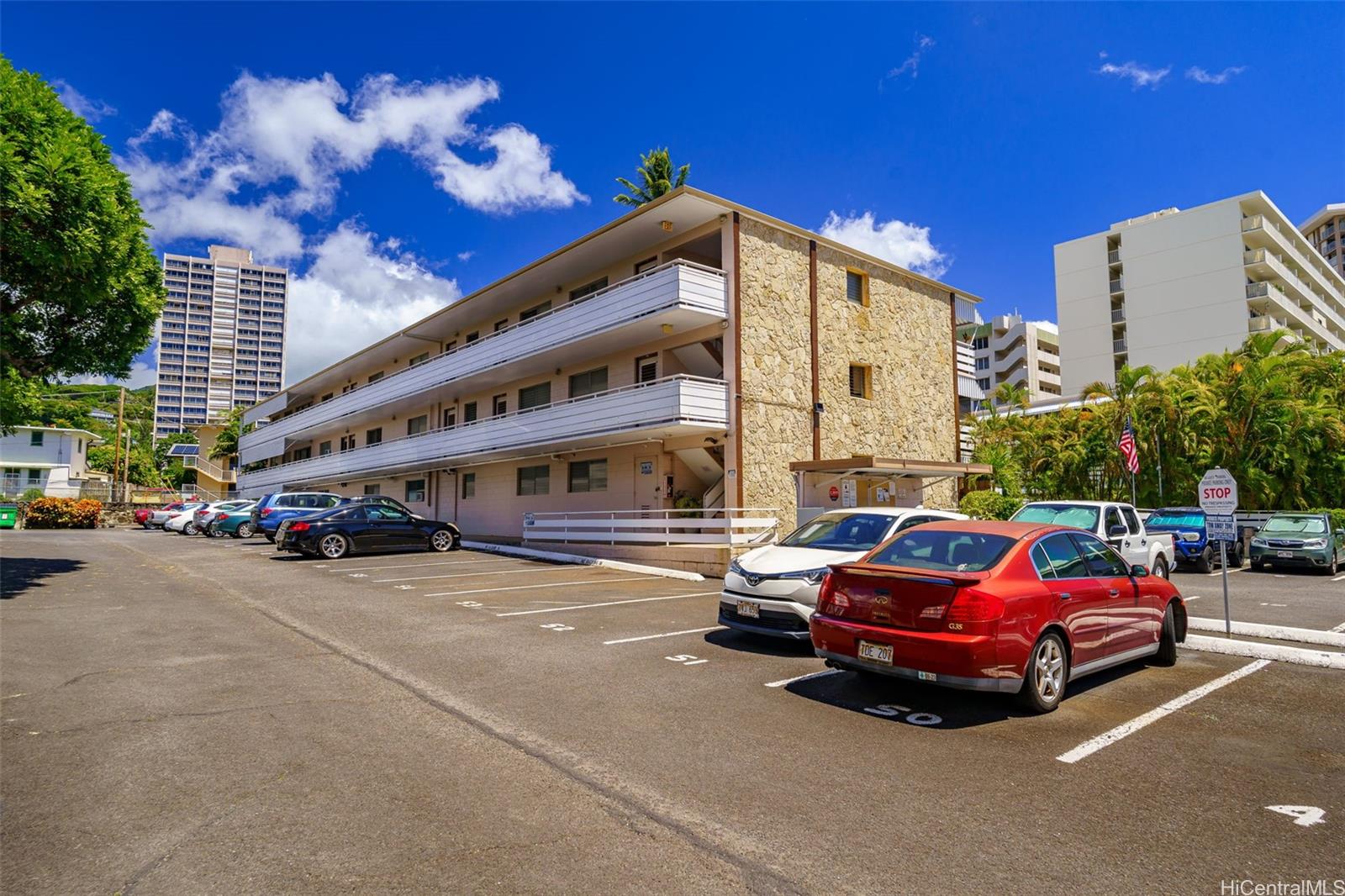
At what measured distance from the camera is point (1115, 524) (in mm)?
13656

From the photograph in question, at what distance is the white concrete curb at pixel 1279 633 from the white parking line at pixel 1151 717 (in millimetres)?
1638

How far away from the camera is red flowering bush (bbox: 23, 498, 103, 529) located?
42000 millimetres

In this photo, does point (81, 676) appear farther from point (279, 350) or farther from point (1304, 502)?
point (279, 350)

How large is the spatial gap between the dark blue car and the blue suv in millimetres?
24508

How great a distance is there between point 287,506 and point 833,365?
61.8ft

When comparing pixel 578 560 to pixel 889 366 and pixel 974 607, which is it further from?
pixel 974 607

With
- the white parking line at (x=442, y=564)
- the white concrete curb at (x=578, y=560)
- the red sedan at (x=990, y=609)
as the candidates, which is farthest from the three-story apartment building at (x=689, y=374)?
the red sedan at (x=990, y=609)

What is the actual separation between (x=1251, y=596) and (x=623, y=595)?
11.5 metres

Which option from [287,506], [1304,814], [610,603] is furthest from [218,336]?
[1304,814]

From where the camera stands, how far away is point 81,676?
6.92 m

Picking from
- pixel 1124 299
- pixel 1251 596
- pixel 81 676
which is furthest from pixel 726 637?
pixel 1124 299

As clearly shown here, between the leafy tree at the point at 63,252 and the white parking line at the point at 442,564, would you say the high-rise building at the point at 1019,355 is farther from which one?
the leafy tree at the point at 63,252

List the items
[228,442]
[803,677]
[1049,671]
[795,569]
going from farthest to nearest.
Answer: [228,442]
[795,569]
[803,677]
[1049,671]

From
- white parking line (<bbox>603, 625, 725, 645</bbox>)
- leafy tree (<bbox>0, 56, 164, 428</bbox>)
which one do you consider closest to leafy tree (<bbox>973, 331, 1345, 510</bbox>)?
white parking line (<bbox>603, 625, 725, 645</bbox>)
